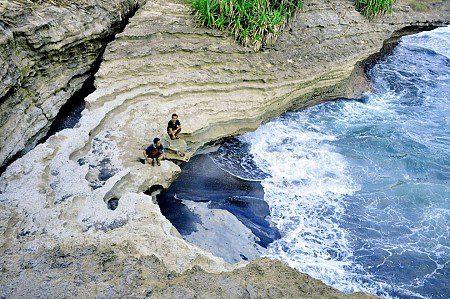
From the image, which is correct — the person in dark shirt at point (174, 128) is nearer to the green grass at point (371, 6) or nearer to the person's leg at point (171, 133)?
the person's leg at point (171, 133)

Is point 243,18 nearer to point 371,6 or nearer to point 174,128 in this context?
point 174,128

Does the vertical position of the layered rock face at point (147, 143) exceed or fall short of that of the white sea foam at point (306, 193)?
it exceeds it

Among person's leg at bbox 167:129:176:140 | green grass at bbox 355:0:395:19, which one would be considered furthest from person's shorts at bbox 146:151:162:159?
green grass at bbox 355:0:395:19

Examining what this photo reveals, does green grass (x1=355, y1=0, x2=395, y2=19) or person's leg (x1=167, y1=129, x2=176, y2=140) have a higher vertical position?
green grass (x1=355, y1=0, x2=395, y2=19)

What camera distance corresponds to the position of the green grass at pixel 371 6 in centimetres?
1698

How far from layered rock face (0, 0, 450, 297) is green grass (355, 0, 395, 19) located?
455 millimetres

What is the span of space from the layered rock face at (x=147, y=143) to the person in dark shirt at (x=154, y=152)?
0.69 ft

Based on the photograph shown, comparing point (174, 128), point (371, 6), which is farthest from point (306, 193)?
point (371, 6)

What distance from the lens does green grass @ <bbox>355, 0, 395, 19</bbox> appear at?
55.7 ft

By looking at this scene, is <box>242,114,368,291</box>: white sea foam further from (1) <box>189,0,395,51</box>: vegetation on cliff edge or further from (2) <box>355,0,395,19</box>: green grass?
(2) <box>355,0,395,19</box>: green grass

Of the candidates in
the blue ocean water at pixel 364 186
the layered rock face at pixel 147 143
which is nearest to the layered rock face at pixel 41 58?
the layered rock face at pixel 147 143

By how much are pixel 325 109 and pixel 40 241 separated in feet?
34.6

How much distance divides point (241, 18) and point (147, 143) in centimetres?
572

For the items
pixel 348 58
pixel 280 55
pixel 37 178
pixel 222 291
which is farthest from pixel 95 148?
pixel 348 58
